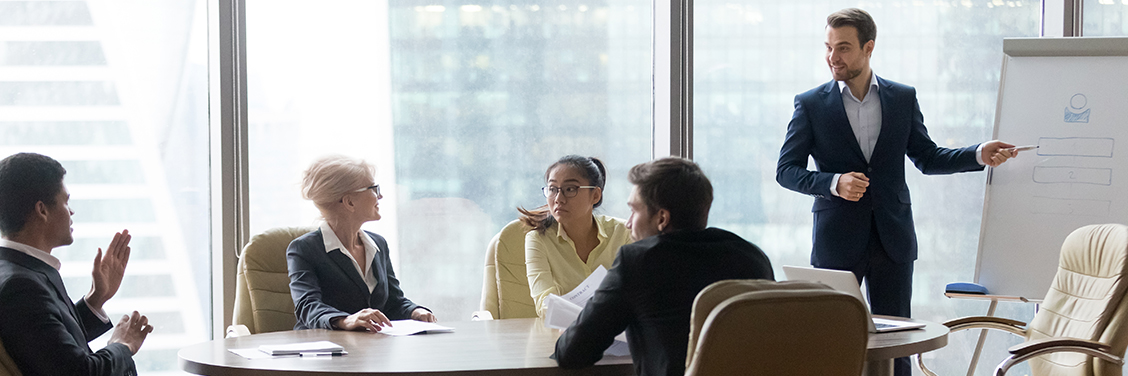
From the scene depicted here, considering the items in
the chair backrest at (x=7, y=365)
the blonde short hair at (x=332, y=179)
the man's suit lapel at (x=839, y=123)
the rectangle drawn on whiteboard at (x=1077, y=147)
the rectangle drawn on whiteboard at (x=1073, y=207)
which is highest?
the man's suit lapel at (x=839, y=123)

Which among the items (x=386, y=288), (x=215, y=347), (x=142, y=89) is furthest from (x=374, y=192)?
(x=142, y=89)

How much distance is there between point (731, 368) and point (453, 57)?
2.91 meters

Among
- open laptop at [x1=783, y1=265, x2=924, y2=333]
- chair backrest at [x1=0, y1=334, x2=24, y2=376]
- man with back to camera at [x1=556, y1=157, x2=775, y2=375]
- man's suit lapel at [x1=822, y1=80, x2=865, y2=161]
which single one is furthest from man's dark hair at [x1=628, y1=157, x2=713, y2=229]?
man's suit lapel at [x1=822, y1=80, x2=865, y2=161]

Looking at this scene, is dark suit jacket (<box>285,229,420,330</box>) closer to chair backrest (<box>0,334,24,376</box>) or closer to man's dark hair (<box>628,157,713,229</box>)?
chair backrest (<box>0,334,24,376</box>)

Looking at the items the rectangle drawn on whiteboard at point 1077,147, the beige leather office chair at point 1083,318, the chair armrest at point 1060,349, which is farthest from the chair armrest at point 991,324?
the rectangle drawn on whiteboard at point 1077,147

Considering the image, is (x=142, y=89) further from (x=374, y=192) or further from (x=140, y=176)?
(x=374, y=192)

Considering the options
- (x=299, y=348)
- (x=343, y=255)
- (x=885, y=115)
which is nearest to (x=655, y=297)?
(x=299, y=348)

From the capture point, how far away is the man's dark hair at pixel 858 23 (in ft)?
11.4

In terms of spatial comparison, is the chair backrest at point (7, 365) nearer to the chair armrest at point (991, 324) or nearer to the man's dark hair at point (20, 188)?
the man's dark hair at point (20, 188)

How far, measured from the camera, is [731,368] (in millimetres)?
1595

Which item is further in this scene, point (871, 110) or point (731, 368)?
point (871, 110)

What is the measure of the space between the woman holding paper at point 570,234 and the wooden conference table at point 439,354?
1.74ft

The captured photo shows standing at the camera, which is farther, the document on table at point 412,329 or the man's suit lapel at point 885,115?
the man's suit lapel at point 885,115

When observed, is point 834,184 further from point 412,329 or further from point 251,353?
point 251,353
